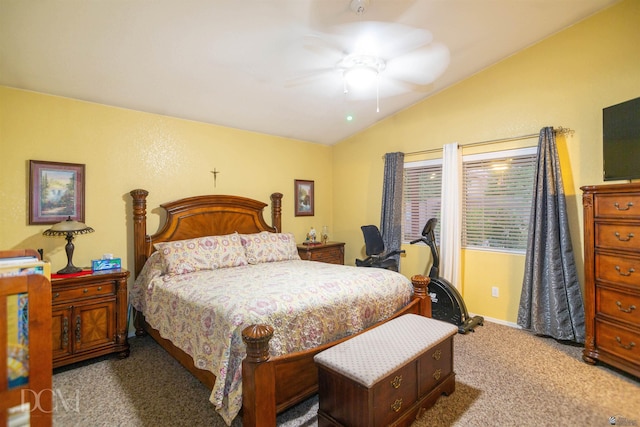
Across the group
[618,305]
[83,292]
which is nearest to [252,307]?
[83,292]

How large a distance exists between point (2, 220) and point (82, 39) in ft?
5.58

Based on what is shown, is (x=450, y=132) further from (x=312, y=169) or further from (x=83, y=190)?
(x=83, y=190)

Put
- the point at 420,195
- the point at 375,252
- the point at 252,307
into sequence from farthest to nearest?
the point at 420,195
the point at 375,252
the point at 252,307

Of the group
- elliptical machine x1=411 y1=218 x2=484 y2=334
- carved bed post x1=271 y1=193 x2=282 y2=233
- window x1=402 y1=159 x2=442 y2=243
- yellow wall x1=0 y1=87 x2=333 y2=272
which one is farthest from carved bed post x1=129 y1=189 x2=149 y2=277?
window x1=402 y1=159 x2=442 y2=243

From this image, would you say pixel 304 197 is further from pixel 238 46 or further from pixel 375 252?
pixel 238 46

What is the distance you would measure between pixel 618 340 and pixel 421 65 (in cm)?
302

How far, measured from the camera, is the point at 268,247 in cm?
369

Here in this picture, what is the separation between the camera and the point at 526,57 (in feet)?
11.1

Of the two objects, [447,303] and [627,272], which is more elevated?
[627,272]

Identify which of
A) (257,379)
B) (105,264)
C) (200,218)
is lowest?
(257,379)

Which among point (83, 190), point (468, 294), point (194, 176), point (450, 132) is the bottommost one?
point (468, 294)

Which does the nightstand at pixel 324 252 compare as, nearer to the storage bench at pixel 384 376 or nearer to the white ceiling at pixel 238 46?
the white ceiling at pixel 238 46

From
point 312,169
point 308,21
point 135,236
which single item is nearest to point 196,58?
point 308,21

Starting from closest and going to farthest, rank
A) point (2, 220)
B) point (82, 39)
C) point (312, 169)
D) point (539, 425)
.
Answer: point (539, 425) < point (82, 39) < point (2, 220) < point (312, 169)
